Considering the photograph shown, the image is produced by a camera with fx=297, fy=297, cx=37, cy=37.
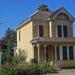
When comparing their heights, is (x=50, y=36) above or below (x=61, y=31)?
below

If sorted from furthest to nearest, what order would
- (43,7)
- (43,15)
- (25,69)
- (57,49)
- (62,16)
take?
1. (43,7)
2. (43,15)
3. (62,16)
4. (57,49)
5. (25,69)

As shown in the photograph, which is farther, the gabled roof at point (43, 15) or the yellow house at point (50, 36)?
the gabled roof at point (43, 15)

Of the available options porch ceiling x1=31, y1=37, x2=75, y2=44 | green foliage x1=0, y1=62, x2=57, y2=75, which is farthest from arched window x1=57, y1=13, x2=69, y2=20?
green foliage x1=0, y1=62, x2=57, y2=75

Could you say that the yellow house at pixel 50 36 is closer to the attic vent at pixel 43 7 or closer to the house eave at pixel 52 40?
the house eave at pixel 52 40

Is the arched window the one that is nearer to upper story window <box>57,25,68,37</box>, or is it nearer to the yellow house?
the yellow house

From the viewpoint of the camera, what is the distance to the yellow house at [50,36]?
45.2 metres

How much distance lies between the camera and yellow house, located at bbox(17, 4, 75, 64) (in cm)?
4522

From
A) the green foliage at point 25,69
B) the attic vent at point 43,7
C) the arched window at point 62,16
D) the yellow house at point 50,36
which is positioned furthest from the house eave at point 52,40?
the green foliage at point 25,69

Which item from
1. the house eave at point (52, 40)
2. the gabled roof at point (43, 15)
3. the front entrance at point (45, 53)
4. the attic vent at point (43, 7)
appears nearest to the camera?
the house eave at point (52, 40)

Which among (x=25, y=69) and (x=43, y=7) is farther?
(x=43, y=7)

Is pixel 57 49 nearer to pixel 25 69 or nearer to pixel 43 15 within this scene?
pixel 43 15

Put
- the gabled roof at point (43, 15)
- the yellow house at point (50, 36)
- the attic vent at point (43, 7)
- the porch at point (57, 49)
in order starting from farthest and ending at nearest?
the attic vent at point (43, 7)
the gabled roof at point (43, 15)
the yellow house at point (50, 36)
the porch at point (57, 49)

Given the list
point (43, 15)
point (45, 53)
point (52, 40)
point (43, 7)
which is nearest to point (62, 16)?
point (43, 15)

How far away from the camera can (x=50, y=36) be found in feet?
157
